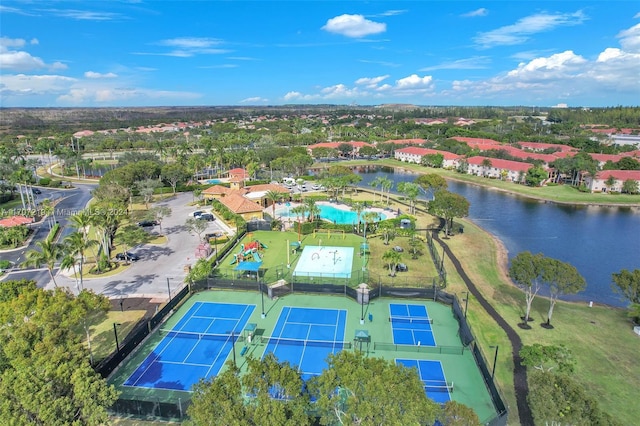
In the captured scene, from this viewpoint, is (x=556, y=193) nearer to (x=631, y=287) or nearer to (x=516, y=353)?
(x=631, y=287)

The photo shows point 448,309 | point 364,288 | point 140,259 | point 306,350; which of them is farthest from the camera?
point 140,259

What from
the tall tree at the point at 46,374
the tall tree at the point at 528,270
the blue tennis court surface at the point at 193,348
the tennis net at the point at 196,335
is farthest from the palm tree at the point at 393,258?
the tall tree at the point at 46,374

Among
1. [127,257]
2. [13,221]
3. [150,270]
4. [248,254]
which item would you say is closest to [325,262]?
[248,254]

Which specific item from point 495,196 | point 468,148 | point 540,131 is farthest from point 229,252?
point 540,131

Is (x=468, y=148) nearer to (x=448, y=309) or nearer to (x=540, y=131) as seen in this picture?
(x=540, y=131)

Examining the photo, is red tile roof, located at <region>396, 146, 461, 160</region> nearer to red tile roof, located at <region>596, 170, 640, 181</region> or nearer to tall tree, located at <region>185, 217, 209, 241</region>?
red tile roof, located at <region>596, 170, 640, 181</region>

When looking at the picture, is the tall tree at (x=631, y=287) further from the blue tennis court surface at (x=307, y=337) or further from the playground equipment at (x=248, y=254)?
the playground equipment at (x=248, y=254)
